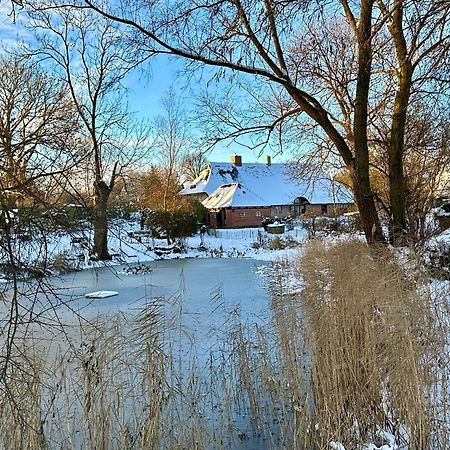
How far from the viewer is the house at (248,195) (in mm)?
33500

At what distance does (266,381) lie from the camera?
4.57 metres

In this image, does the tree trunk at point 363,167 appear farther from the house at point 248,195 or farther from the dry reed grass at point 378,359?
the house at point 248,195

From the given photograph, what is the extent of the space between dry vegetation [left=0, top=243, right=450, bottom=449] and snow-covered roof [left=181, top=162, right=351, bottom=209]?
92.6ft

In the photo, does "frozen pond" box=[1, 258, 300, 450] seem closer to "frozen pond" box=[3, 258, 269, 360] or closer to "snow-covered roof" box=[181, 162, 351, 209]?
"frozen pond" box=[3, 258, 269, 360]

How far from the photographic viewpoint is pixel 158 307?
4.70 metres

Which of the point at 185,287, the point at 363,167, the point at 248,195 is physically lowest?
the point at 185,287

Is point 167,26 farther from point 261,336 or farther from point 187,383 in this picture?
point 187,383

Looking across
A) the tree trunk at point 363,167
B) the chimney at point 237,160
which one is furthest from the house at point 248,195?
the tree trunk at point 363,167

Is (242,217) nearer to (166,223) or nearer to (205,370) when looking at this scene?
(166,223)

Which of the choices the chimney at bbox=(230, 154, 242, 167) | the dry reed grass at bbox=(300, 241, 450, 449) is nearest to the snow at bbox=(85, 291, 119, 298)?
the dry reed grass at bbox=(300, 241, 450, 449)

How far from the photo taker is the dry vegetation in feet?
11.4

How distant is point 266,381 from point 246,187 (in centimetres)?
3155

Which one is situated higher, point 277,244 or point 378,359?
point 277,244

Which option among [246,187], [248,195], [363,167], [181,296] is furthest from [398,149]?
[246,187]
